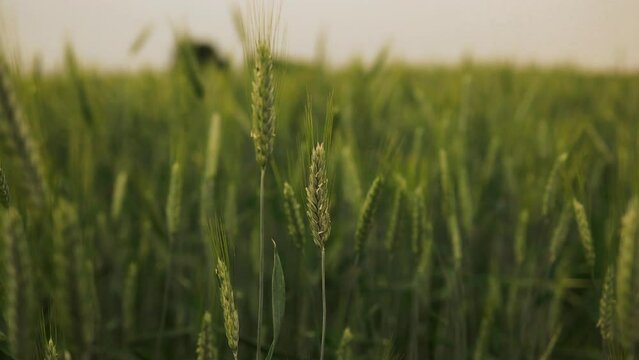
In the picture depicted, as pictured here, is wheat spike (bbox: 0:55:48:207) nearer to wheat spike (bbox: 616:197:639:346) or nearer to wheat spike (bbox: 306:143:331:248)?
wheat spike (bbox: 306:143:331:248)

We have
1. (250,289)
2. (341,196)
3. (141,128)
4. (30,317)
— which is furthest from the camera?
(141,128)

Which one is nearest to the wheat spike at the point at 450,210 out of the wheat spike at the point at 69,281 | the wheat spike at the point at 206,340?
the wheat spike at the point at 206,340

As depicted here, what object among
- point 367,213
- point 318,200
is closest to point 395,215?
point 367,213

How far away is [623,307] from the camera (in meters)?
0.47

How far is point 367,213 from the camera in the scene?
1.86 feet

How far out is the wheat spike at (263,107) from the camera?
490mm

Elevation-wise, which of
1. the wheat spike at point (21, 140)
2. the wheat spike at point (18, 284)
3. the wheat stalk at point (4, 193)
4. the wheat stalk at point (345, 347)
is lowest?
the wheat stalk at point (345, 347)

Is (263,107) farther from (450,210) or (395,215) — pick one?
(450,210)

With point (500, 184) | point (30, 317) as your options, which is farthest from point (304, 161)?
point (500, 184)

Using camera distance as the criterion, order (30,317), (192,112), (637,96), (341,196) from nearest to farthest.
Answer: (30,317) → (341,196) → (192,112) → (637,96)

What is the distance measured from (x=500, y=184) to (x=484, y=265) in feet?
0.78

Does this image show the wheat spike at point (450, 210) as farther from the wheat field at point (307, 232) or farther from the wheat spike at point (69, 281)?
the wheat spike at point (69, 281)

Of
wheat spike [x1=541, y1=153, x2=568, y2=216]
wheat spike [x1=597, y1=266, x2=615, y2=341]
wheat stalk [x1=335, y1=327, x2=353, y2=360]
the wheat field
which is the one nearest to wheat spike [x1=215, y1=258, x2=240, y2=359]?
the wheat field

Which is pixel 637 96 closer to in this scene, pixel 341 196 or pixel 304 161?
pixel 341 196
